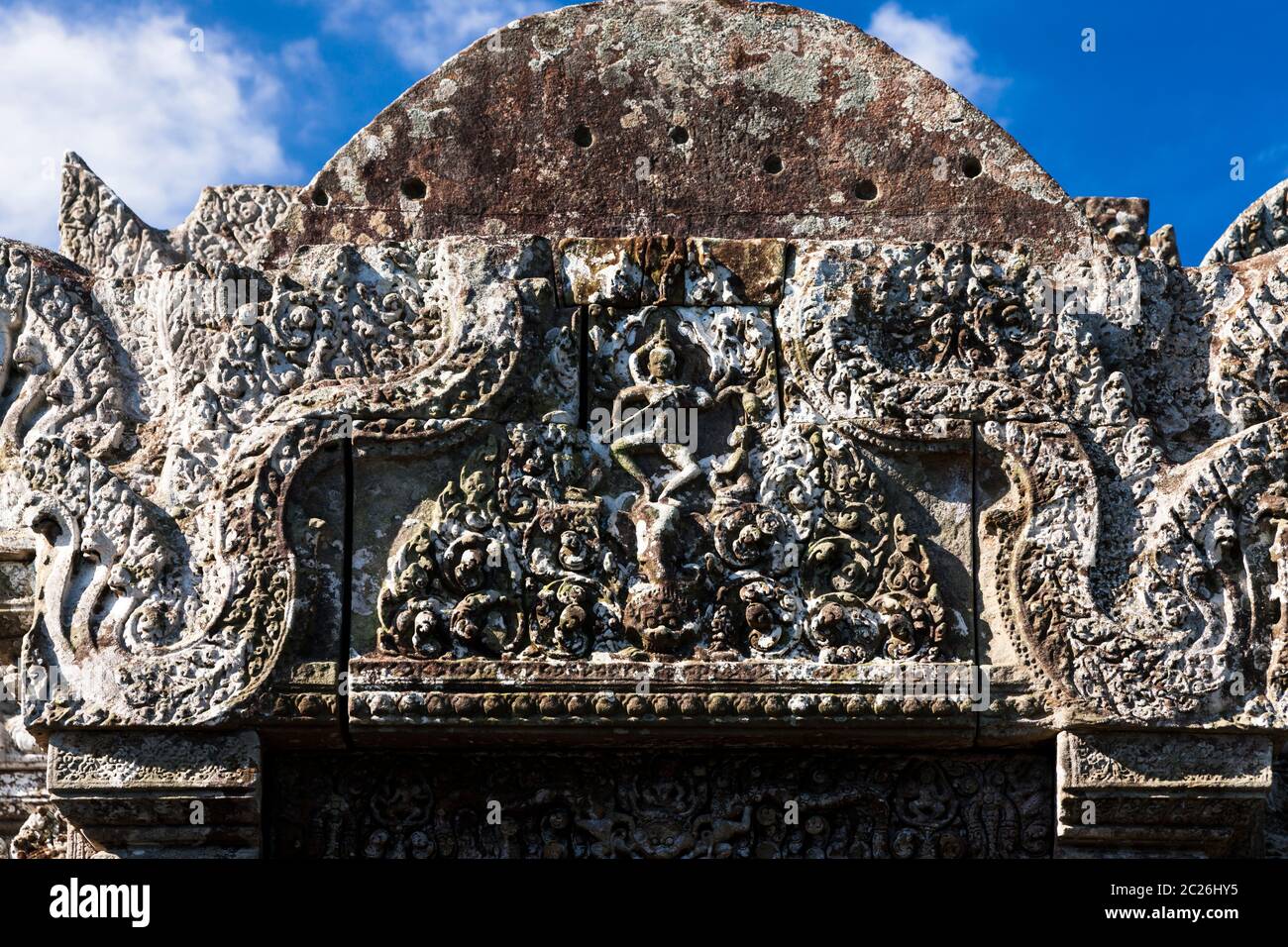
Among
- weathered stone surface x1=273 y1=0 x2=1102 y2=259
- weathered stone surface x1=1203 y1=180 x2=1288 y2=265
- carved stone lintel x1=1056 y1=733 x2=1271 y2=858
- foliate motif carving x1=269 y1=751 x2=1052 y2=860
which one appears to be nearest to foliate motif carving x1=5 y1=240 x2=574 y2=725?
weathered stone surface x1=273 y1=0 x2=1102 y2=259

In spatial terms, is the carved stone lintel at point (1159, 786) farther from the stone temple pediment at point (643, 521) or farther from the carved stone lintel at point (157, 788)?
the carved stone lintel at point (157, 788)

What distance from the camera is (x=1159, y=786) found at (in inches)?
274

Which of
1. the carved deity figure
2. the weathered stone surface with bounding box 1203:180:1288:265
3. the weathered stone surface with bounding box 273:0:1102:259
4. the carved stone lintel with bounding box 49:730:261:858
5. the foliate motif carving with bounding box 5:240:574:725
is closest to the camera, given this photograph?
the carved stone lintel with bounding box 49:730:261:858

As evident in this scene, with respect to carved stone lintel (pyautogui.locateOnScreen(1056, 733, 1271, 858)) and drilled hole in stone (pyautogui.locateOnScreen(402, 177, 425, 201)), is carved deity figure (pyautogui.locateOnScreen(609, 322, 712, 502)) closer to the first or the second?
drilled hole in stone (pyautogui.locateOnScreen(402, 177, 425, 201))

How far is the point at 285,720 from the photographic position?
6.97 metres

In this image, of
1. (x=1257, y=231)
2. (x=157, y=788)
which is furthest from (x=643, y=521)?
(x=1257, y=231)

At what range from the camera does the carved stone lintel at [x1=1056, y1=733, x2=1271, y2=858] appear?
6980 mm

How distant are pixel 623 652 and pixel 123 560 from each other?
5.65ft

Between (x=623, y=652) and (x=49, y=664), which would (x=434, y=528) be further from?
(x=49, y=664)

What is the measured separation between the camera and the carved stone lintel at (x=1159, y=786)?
22.9ft

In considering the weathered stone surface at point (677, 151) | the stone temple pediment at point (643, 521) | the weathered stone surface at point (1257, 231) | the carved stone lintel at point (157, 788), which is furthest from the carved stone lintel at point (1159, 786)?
the carved stone lintel at point (157, 788)

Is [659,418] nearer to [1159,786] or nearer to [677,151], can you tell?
[677,151]

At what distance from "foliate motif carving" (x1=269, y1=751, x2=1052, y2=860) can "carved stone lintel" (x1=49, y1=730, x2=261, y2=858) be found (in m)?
0.29

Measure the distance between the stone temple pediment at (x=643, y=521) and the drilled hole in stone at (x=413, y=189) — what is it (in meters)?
0.05
